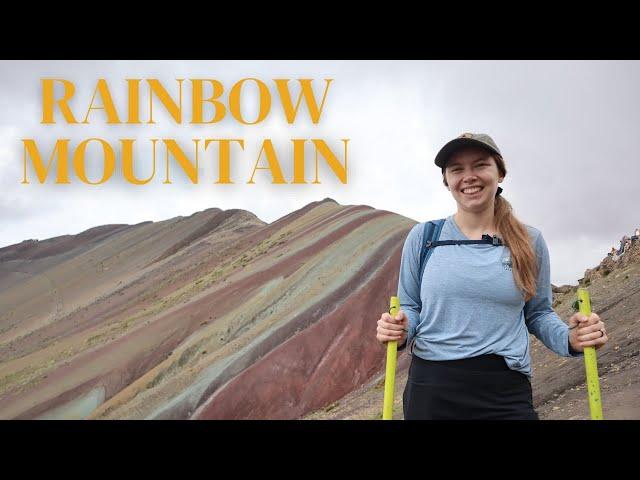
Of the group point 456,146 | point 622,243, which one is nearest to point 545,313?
point 456,146

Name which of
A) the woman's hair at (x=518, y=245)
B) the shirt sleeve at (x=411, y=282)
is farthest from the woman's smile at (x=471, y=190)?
the shirt sleeve at (x=411, y=282)

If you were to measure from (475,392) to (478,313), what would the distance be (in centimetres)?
36

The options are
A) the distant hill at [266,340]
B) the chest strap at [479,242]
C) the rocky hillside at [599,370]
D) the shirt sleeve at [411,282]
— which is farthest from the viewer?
the distant hill at [266,340]

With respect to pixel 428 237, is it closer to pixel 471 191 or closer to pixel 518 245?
pixel 471 191

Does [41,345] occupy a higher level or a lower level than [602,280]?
lower

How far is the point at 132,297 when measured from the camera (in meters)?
34.2

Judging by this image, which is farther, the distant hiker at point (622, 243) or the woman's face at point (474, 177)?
the distant hiker at point (622, 243)

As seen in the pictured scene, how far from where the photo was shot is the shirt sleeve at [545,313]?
285cm

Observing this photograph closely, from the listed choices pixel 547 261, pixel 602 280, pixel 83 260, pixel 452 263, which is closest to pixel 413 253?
pixel 452 263

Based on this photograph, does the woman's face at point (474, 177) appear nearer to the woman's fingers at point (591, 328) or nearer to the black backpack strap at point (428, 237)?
the black backpack strap at point (428, 237)

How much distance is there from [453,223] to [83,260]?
4938 cm

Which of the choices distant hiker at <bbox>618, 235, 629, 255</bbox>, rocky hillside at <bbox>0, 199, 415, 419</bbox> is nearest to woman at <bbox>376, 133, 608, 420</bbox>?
rocky hillside at <bbox>0, 199, 415, 419</bbox>
